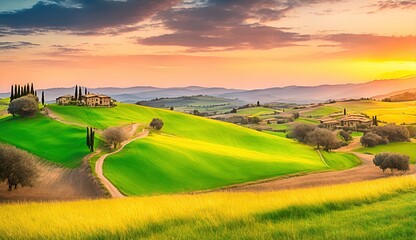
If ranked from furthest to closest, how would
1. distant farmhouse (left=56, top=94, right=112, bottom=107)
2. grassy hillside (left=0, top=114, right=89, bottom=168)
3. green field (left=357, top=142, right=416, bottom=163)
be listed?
distant farmhouse (left=56, top=94, right=112, bottom=107), green field (left=357, top=142, right=416, bottom=163), grassy hillside (left=0, top=114, right=89, bottom=168)

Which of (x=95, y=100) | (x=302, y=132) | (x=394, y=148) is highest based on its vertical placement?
(x=95, y=100)

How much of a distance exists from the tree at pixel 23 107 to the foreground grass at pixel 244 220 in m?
129

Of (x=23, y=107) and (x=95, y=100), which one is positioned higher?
(x=95, y=100)

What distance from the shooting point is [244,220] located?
14.8 meters

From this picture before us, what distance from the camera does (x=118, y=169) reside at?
79.8 metres

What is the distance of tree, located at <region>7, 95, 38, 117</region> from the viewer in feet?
444

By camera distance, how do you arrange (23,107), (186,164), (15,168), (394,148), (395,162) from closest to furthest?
(15,168) < (186,164) < (395,162) < (23,107) < (394,148)

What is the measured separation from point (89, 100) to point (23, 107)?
32430 millimetres

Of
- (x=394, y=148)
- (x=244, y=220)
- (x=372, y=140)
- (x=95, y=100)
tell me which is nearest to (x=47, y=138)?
(x=95, y=100)

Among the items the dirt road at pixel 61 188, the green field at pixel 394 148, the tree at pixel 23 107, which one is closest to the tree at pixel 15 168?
the dirt road at pixel 61 188

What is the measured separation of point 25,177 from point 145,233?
209 ft

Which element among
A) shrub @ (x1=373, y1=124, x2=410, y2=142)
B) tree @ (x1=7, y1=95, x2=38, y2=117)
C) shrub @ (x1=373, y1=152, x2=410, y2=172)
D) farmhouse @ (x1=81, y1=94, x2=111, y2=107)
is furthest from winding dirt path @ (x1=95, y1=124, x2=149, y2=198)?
shrub @ (x1=373, y1=124, x2=410, y2=142)

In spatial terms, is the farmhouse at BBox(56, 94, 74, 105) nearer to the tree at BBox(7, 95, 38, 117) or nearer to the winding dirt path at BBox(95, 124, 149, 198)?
the tree at BBox(7, 95, 38, 117)

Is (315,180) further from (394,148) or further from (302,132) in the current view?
(302,132)
